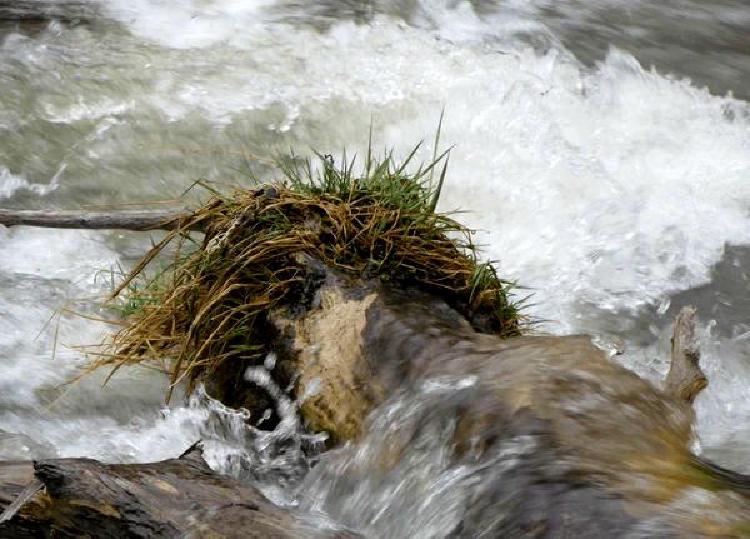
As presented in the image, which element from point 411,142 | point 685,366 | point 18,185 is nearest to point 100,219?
point 685,366

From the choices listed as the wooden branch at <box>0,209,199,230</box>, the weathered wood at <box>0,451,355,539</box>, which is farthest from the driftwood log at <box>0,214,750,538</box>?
the wooden branch at <box>0,209,199,230</box>

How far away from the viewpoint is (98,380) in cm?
436

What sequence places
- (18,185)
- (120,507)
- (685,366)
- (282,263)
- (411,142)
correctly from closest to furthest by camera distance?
1. (120,507)
2. (685,366)
3. (282,263)
4. (18,185)
5. (411,142)

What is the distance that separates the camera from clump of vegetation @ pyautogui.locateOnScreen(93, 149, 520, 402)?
3.52 m

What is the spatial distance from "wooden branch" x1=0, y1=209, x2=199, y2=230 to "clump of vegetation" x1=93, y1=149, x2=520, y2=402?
91mm

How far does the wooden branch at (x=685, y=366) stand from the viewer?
10.8 ft

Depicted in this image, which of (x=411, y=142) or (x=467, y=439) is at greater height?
(x=467, y=439)

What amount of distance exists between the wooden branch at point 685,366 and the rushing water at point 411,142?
98cm

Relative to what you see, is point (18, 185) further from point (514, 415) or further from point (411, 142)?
point (514, 415)

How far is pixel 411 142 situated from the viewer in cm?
653

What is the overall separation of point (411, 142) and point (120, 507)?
434 cm

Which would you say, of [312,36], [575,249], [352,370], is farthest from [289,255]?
[312,36]

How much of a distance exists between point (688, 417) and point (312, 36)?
5.10 m

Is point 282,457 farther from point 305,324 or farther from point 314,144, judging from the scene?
point 314,144
